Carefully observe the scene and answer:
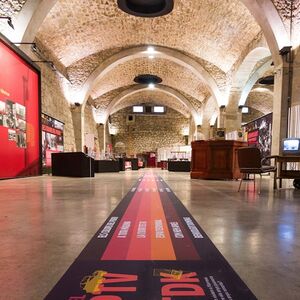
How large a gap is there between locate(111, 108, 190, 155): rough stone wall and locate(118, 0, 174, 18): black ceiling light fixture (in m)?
14.5

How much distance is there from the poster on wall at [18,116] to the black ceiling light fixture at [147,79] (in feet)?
28.8

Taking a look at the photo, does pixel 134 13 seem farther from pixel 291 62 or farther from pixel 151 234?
pixel 151 234

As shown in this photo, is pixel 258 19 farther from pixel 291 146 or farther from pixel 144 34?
pixel 144 34

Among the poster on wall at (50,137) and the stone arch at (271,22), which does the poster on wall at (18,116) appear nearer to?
the poster on wall at (50,137)

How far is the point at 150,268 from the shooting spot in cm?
119

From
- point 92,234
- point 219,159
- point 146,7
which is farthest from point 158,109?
point 92,234

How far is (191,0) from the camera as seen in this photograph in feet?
26.3

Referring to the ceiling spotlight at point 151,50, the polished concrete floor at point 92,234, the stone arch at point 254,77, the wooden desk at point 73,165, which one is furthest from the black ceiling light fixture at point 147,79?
the polished concrete floor at point 92,234

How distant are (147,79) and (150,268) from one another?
16.1 meters

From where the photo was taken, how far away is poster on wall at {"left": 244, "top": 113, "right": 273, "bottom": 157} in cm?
1091

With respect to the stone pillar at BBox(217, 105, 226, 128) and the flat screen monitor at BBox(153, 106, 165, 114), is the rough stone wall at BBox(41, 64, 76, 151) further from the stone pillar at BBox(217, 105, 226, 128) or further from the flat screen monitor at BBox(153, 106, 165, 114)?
the flat screen monitor at BBox(153, 106, 165, 114)

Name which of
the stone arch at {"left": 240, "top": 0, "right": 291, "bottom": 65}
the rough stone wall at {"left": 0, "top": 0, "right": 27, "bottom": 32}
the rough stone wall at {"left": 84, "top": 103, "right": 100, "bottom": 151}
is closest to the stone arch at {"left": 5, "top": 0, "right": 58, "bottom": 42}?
the rough stone wall at {"left": 0, "top": 0, "right": 27, "bottom": 32}

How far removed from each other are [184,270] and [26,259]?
81 centimetres

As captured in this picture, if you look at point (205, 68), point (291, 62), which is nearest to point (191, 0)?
point (291, 62)
